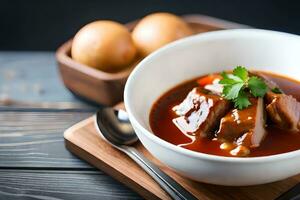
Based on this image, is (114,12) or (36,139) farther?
(114,12)

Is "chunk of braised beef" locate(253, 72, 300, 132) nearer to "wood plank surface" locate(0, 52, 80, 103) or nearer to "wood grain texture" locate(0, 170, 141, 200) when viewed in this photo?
"wood grain texture" locate(0, 170, 141, 200)

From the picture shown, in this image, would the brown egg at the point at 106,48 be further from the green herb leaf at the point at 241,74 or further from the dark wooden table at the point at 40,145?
the green herb leaf at the point at 241,74

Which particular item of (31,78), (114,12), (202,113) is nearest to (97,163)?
(202,113)

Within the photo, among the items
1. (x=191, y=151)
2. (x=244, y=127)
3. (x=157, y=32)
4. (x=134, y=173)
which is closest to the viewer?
(x=191, y=151)

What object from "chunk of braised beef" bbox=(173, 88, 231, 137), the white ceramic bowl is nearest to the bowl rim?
the white ceramic bowl

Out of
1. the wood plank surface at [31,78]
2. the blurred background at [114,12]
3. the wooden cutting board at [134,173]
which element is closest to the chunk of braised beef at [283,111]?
the wooden cutting board at [134,173]

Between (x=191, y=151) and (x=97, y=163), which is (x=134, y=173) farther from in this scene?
(x=191, y=151)

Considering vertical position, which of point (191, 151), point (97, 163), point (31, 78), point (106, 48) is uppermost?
point (191, 151)

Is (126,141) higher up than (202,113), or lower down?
lower down

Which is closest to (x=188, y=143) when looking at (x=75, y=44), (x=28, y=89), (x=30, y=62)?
(x=75, y=44)
